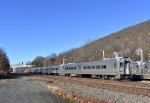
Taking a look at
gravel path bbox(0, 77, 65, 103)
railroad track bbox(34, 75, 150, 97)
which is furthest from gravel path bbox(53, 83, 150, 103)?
gravel path bbox(0, 77, 65, 103)

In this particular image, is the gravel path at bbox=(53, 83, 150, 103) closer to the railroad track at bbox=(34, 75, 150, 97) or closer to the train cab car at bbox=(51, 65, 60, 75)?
the railroad track at bbox=(34, 75, 150, 97)

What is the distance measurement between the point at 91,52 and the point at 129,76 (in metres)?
105

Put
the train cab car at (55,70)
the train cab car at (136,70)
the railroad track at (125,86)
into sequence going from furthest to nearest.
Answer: the train cab car at (55,70) < the train cab car at (136,70) < the railroad track at (125,86)

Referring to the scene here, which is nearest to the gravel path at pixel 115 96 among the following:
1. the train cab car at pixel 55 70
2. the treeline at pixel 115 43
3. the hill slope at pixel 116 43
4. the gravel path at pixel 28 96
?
the gravel path at pixel 28 96

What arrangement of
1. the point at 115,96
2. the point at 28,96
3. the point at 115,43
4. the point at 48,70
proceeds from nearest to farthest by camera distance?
the point at 115,96 → the point at 28,96 → the point at 48,70 → the point at 115,43

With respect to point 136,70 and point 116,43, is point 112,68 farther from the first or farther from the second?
point 116,43

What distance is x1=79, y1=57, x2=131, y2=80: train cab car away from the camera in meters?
50.8

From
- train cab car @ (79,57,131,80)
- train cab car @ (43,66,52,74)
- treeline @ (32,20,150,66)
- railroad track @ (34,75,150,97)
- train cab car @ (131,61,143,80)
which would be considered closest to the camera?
railroad track @ (34,75,150,97)

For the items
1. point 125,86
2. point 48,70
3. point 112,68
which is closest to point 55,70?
point 48,70

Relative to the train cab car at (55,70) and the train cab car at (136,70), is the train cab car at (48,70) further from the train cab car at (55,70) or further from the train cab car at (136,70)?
the train cab car at (136,70)

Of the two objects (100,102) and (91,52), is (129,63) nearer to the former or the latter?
(100,102)

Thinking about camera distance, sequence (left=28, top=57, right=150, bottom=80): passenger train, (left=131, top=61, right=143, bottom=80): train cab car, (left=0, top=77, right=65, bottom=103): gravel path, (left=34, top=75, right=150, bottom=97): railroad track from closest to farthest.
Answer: (left=0, top=77, right=65, bottom=103): gravel path
(left=34, top=75, right=150, bottom=97): railroad track
(left=28, top=57, right=150, bottom=80): passenger train
(left=131, top=61, right=143, bottom=80): train cab car

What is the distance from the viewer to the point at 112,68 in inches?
2074

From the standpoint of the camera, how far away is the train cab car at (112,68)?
50844 mm
